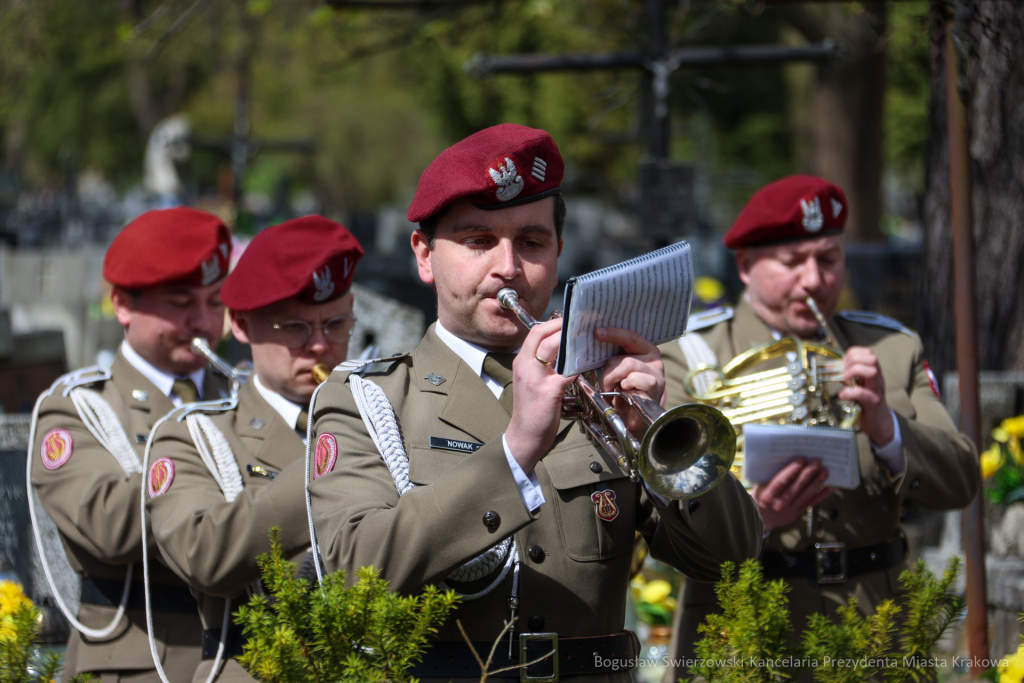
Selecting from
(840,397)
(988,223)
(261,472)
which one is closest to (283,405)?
(261,472)

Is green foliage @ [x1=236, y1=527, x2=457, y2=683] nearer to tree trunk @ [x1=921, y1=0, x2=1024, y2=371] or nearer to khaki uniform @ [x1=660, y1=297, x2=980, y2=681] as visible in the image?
khaki uniform @ [x1=660, y1=297, x2=980, y2=681]

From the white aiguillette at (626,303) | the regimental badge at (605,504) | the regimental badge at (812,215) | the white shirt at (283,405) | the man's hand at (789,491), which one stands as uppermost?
the regimental badge at (812,215)

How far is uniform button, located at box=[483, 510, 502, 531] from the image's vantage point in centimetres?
207

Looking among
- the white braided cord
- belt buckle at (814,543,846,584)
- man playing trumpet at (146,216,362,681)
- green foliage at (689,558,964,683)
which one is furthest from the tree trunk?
the white braided cord

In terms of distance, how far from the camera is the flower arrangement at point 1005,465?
5.24 meters

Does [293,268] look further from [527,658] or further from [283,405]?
[527,658]

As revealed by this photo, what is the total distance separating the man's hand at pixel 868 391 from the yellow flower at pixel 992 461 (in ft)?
7.84

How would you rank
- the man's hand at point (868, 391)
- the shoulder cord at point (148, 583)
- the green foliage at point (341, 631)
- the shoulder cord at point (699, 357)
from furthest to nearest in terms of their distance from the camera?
the shoulder cord at point (699, 357), the man's hand at point (868, 391), the shoulder cord at point (148, 583), the green foliage at point (341, 631)

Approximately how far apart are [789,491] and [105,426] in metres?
2.26

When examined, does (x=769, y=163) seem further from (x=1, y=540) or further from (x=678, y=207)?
(x=1, y=540)

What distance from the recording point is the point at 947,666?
5141mm

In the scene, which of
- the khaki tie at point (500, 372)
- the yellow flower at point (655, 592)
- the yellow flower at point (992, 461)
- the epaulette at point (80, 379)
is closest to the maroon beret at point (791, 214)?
the khaki tie at point (500, 372)

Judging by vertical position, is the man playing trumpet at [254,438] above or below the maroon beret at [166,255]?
below

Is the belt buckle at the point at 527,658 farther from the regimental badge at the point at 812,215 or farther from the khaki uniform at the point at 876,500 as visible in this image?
the regimental badge at the point at 812,215
